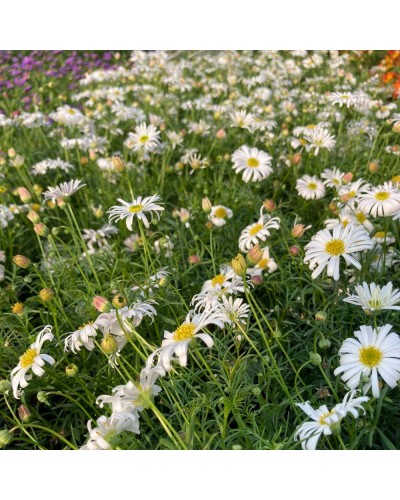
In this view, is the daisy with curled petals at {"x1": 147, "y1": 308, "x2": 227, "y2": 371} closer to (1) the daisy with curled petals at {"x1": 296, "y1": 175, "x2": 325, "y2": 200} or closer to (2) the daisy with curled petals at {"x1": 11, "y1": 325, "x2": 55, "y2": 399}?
(2) the daisy with curled petals at {"x1": 11, "y1": 325, "x2": 55, "y2": 399}

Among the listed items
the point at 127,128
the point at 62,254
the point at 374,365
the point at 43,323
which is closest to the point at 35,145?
the point at 127,128

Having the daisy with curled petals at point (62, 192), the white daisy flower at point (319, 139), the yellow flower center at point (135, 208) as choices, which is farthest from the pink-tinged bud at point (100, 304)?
the white daisy flower at point (319, 139)

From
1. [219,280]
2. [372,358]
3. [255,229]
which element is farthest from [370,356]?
[255,229]

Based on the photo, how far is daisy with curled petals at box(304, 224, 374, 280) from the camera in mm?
1414

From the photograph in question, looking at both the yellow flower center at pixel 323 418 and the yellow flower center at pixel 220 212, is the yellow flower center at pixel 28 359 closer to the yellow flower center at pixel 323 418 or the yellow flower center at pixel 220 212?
the yellow flower center at pixel 323 418

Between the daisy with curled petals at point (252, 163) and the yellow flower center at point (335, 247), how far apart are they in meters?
1.00

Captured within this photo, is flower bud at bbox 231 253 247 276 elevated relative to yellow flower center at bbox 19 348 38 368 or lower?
elevated

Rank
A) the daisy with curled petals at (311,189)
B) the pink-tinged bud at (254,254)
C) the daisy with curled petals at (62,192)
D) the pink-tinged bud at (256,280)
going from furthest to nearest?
the daisy with curled petals at (311,189)
the daisy with curled petals at (62,192)
the pink-tinged bud at (256,280)
the pink-tinged bud at (254,254)

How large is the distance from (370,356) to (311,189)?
1284mm

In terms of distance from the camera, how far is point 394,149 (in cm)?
255

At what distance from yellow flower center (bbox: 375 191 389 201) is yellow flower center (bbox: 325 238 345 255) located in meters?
0.38

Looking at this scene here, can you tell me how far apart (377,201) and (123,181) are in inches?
60.7

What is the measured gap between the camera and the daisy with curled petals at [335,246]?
141 centimetres

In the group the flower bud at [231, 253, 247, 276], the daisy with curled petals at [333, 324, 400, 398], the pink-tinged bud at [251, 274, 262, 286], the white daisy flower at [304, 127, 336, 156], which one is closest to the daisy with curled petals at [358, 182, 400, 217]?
the pink-tinged bud at [251, 274, 262, 286]
